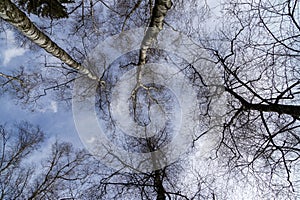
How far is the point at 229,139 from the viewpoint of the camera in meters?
5.72

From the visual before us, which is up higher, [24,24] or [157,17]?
[157,17]

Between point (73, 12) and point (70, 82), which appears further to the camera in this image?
point (70, 82)

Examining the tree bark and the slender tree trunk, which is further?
the tree bark

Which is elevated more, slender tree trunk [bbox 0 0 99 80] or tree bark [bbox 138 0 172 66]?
tree bark [bbox 138 0 172 66]

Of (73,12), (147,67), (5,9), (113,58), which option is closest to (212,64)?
(147,67)

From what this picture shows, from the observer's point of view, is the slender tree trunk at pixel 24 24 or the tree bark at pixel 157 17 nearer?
the slender tree trunk at pixel 24 24

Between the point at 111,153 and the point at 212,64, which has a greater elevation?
the point at 212,64

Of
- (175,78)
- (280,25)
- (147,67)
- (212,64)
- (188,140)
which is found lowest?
(188,140)

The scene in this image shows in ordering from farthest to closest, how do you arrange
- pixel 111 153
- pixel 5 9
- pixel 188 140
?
pixel 111 153
pixel 188 140
pixel 5 9

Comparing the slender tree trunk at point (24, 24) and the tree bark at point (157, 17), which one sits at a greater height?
the tree bark at point (157, 17)

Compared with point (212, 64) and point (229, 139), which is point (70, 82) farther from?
point (229, 139)

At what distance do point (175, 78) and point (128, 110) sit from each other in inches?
104

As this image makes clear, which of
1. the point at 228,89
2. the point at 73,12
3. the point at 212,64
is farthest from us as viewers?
the point at 73,12

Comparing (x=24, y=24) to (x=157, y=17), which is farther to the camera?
(x=157, y=17)
